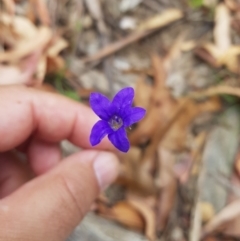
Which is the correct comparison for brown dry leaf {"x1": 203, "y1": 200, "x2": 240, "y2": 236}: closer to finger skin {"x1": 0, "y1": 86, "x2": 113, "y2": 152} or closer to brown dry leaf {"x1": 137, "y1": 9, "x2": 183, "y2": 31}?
finger skin {"x1": 0, "y1": 86, "x2": 113, "y2": 152}

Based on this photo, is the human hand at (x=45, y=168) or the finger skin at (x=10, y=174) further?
the finger skin at (x=10, y=174)

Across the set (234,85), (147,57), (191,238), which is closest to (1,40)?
(147,57)

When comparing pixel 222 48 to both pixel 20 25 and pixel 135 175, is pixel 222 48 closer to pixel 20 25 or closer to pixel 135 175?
pixel 135 175

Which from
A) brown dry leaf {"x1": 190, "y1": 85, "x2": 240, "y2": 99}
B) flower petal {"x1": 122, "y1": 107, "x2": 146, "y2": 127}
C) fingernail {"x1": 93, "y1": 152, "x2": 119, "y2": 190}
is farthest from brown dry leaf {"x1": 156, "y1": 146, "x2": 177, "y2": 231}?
flower petal {"x1": 122, "y1": 107, "x2": 146, "y2": 127}

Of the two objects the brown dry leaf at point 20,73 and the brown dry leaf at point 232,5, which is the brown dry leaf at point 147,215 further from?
the brown dry leaf at point 232,5

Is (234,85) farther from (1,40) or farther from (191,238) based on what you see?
(1,40)


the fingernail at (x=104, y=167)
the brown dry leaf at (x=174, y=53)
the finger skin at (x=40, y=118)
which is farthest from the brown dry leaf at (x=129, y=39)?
the fingernail at (x=104, y=167)
